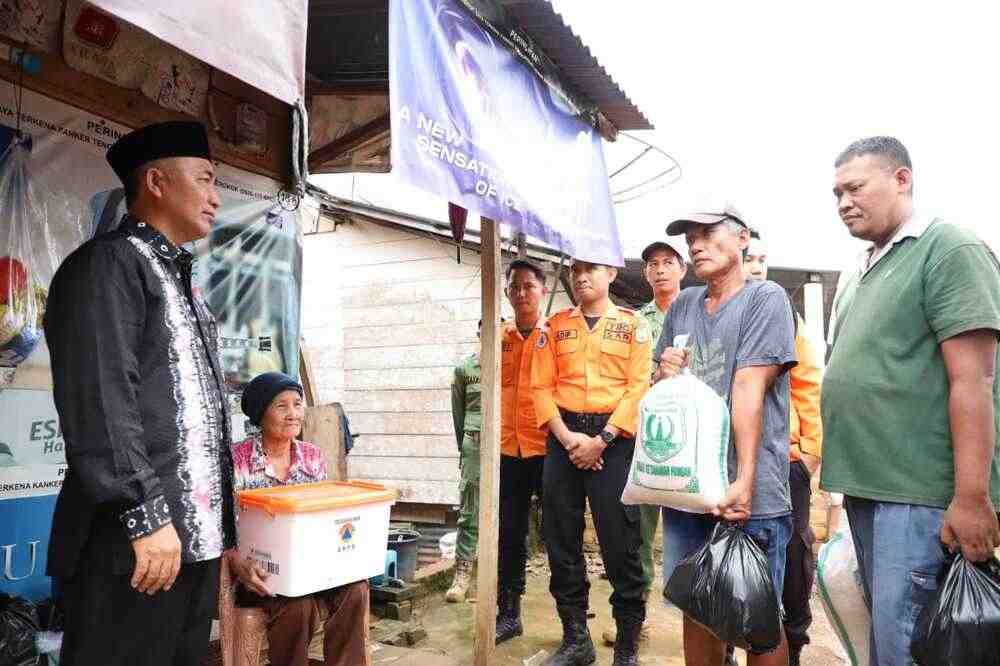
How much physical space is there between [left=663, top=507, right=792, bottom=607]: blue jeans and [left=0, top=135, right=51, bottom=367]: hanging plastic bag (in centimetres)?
287

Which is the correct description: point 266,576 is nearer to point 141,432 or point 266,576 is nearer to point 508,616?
point 141,432

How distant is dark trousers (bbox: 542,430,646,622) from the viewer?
398 cm

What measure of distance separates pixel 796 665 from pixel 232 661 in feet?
9.47

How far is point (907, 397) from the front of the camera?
226cm

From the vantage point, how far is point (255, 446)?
332cm

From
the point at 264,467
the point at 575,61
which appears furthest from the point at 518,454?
the point at 575,61

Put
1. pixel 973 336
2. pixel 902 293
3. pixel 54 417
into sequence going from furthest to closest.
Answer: pixel 54 417, pixel 902 293, pixel 973 336

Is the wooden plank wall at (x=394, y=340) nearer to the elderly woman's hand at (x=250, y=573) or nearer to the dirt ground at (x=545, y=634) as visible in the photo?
the dirt ground at (x=545, y=634)

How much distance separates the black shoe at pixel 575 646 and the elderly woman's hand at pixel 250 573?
1.84 metres

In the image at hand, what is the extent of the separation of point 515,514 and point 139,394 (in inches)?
123

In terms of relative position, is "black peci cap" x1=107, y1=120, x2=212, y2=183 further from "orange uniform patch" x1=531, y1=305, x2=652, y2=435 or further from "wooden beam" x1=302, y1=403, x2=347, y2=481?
"wooden beam" x1=302, y1=403, x2=347, y2=481

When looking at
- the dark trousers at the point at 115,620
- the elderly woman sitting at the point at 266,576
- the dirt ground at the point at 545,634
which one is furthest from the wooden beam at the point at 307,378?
the dark trousers at the point at 115,620

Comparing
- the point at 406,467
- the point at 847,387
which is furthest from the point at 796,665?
the point at 406,467

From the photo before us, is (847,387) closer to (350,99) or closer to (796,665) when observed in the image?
(796,665)
